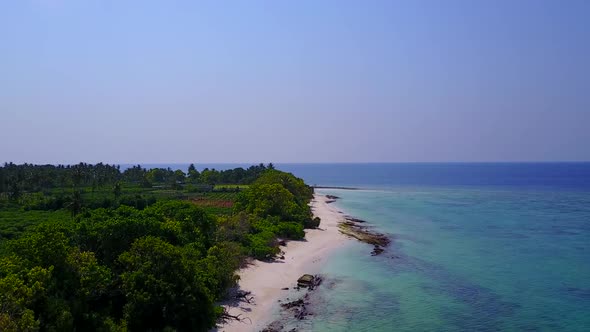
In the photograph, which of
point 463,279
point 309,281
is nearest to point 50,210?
point 309,281

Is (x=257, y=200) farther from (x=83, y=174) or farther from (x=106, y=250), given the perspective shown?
(x=83, y=174)

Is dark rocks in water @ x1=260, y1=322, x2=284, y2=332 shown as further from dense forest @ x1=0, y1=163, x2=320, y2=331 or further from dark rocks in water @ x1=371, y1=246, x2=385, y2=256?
dark rocks in water @ x1=371, y1=246, x2=385, y2=256

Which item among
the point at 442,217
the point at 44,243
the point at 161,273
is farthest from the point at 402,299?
the point at 442,217

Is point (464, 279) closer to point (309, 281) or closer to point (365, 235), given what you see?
point (309, 281)

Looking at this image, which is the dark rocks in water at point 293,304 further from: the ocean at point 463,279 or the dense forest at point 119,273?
the dense forest at point 119,273

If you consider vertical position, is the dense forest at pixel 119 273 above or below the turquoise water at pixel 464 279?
above

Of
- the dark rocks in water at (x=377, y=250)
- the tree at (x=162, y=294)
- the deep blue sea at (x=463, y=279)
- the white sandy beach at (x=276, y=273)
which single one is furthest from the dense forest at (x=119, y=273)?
the dark rocks in water at (x=377, y=250)
